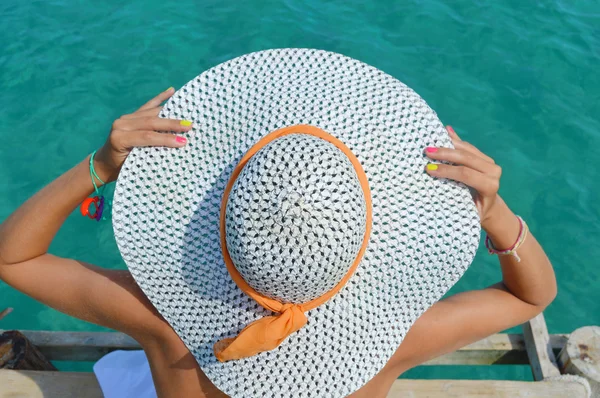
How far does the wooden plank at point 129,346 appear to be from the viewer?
105 inches

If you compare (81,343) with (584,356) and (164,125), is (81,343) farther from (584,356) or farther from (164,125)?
(584,356)

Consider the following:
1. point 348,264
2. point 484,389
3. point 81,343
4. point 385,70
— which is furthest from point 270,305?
point 385,70

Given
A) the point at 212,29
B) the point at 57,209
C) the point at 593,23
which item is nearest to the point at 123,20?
the point at 212,29

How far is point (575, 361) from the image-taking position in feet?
7.97

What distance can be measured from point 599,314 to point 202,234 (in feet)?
10.3

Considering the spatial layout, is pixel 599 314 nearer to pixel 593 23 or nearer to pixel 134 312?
pixel 593 23

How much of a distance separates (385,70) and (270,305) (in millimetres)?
3727

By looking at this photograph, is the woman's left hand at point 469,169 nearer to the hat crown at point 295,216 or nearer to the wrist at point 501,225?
the wrist at point 501,225

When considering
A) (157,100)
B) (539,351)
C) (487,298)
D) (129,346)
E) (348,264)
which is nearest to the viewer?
(348,264)

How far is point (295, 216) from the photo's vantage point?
1137 millimetres

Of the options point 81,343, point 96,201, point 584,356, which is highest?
point 96,201

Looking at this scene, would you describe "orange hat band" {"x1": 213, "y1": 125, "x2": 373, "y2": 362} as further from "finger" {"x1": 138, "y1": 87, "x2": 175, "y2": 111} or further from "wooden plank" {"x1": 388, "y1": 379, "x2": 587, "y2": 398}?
"wooden plank" {"x1": 388, "y1": 379, "x2": 587, "y2": 398}

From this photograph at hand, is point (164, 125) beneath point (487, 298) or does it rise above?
above

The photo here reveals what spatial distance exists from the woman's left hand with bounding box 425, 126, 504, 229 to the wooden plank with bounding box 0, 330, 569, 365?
4.43 ft
